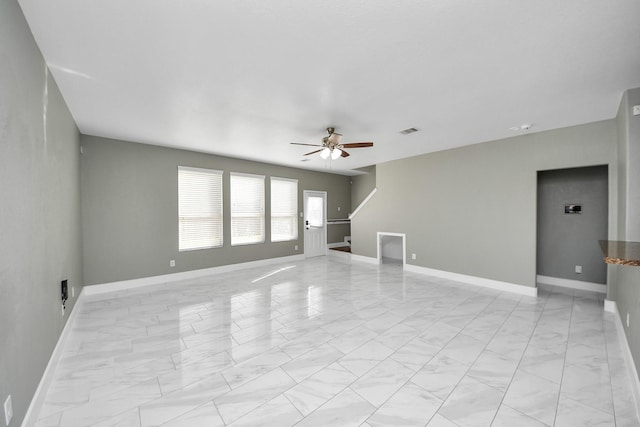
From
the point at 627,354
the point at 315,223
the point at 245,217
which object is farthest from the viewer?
the point at 315,223

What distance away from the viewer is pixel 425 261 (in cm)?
608

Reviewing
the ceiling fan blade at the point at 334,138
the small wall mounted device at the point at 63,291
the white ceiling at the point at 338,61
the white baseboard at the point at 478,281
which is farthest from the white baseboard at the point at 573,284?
the small wall mounted device at the point at 63,291

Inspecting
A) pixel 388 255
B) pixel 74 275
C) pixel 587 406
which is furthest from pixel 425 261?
pixel 74 275

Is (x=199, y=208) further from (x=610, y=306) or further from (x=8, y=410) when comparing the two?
(x=610, y=306)

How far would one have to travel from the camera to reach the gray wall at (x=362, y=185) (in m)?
9.00

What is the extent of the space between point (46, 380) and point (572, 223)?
7465mm

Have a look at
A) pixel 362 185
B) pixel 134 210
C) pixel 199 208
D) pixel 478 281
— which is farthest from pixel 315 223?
pixel 134 210

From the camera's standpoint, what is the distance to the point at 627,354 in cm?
253

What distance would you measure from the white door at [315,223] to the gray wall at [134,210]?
8.42 feet

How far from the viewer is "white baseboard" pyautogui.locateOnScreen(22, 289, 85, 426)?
1.79m

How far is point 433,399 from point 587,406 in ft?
3.64

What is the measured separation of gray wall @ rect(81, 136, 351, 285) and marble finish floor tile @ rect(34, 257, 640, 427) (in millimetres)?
724

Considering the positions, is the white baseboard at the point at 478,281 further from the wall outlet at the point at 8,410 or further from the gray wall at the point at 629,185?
the wall outlet at the point at 8,410

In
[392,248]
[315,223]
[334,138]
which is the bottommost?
[392,248]
